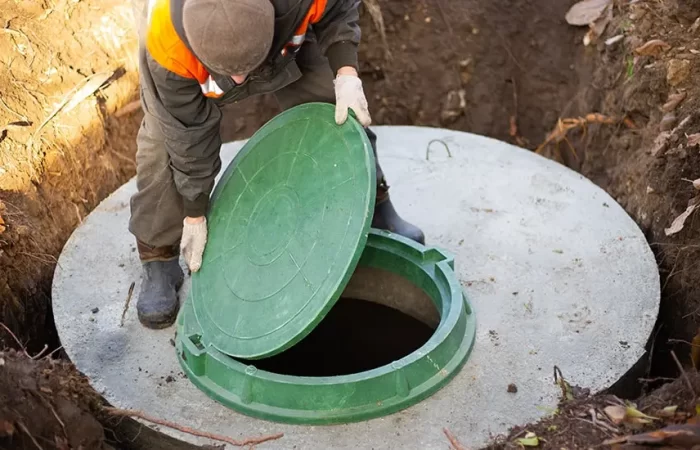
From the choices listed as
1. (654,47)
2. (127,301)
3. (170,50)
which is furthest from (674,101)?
(127,301)

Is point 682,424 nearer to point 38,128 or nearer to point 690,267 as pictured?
point 690,267

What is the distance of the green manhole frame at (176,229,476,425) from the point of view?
2.60 m

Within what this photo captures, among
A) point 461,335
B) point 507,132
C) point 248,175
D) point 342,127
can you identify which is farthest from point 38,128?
point 507,132

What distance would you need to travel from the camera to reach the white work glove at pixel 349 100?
9.12ft

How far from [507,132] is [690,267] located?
2.15 meters

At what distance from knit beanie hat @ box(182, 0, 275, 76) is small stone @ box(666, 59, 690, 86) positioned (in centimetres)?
201

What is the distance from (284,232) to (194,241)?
0.41m

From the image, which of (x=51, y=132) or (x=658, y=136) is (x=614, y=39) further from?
(x=51, y=132)

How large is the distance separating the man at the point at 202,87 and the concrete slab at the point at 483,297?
0.26 meters

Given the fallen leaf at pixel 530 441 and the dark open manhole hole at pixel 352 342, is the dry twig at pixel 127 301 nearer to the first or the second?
the dark open manhole hole at pixel 352 342

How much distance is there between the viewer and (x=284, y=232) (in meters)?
2.85

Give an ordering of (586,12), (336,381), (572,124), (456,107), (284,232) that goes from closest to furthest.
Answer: (336,381) → (284,232) → (572,124) → (586,12) → (456,107)

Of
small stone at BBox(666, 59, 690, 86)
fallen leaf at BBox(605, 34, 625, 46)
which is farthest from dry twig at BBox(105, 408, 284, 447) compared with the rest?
fallen leaf at BBox(605, 34, 625, 46)

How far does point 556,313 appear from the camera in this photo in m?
3.08
